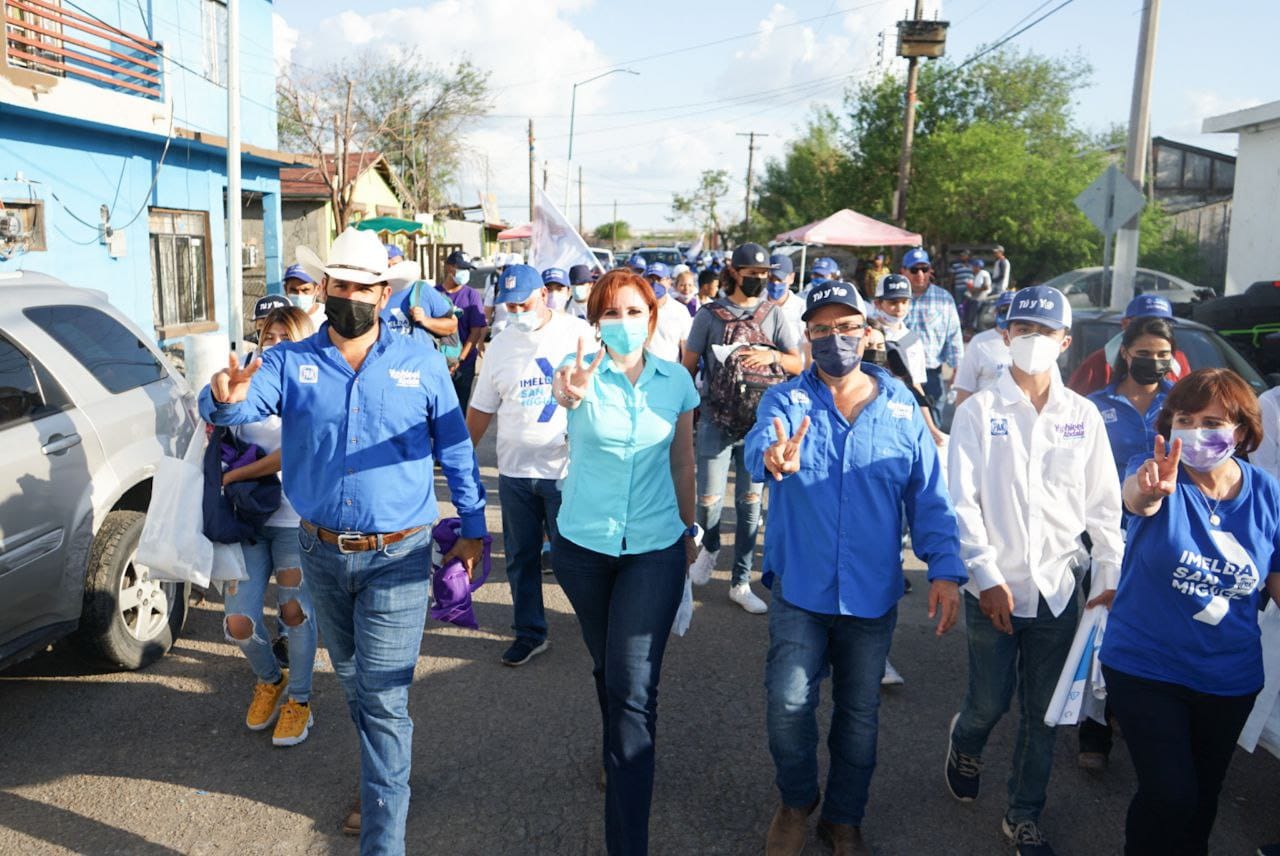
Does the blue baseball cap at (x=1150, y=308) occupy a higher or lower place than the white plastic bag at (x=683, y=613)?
higher

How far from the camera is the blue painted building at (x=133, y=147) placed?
1220cm

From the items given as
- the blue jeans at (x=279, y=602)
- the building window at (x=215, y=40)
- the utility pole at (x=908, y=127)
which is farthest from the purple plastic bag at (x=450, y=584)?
the utility pole at (x=908, y=127)

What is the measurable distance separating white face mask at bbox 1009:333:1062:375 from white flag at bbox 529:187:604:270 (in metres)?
4.92

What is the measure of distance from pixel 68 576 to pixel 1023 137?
3135cm

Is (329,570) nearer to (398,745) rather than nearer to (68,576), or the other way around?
(398,745)

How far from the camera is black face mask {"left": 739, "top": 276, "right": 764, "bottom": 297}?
597cm

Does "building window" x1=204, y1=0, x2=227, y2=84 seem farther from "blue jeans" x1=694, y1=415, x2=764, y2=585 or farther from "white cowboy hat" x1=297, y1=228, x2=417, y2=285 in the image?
"white cowboy hat" x1=297, y1=228, x2=417, y2=285

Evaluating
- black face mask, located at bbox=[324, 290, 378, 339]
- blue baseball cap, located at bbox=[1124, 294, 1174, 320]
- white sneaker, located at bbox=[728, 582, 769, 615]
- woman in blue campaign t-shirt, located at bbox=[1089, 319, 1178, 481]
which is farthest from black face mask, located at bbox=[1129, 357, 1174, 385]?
black face mask, located at bbox=[324, 290, 378, 339]

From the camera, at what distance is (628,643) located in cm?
345

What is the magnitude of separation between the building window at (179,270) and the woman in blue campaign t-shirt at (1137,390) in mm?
14047

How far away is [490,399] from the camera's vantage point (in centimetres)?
533

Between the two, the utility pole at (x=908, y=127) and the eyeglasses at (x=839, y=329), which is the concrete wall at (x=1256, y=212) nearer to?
the utility pole at (x=908, y=127)

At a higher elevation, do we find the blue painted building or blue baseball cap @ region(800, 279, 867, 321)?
the blue painted building

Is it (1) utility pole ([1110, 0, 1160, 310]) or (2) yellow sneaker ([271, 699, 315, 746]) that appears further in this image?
(1) utility pole ([1110, 0, 1160, 310])
